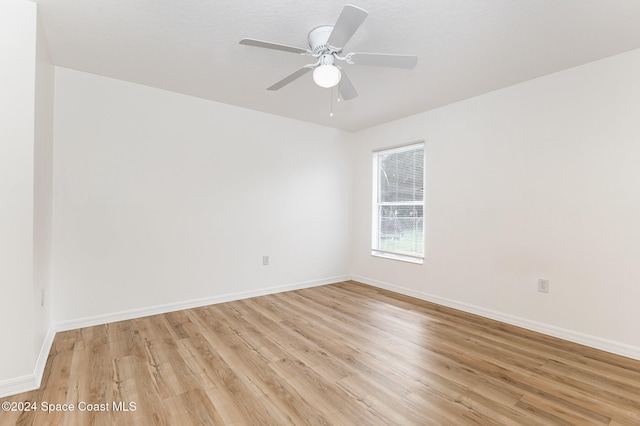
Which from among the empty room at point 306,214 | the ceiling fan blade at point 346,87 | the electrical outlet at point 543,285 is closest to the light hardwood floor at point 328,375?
the empty room at point 306,214

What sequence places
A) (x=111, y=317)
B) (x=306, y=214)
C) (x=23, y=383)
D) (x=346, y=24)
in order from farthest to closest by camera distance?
(x=306, y=214)
(x=111, y=317)
(x=23, y=383)
(x=346, y=24)

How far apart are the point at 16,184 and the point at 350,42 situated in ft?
8.12

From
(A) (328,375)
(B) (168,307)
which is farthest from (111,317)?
(A) (328,375)

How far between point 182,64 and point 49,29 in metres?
0.90

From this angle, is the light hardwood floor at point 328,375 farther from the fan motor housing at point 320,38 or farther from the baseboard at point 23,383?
the fan motor housing at point 320,38

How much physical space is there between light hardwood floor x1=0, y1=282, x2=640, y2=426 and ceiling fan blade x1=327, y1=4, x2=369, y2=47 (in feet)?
7.13

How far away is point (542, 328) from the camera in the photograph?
110 inches

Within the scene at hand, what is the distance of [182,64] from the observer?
264cm

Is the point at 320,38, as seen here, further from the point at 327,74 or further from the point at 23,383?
the point at 23,383

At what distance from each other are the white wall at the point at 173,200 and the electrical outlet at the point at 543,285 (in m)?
2.75

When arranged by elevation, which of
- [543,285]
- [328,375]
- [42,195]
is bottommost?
[328,375]

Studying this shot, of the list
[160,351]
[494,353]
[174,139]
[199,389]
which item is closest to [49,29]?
[174,139]

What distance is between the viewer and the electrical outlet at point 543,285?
110 inches

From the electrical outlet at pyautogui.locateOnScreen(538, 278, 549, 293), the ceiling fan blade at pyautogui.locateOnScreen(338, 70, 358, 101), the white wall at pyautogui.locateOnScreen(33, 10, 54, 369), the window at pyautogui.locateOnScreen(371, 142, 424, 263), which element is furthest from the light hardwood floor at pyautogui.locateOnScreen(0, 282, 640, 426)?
the ceiling fan blade at pyautogui.locateOnScreen(338, 70, 358, 101)
